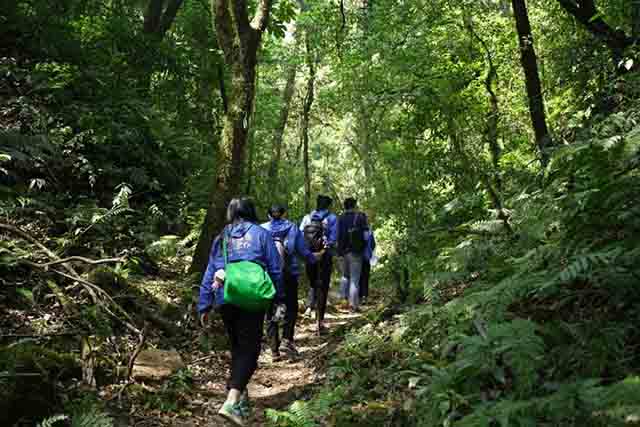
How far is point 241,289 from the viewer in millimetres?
4934

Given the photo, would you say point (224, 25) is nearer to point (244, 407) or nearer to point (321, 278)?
point (321, 278)

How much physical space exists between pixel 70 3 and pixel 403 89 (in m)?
7.31

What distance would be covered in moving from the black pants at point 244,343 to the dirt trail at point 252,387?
1.52 ft

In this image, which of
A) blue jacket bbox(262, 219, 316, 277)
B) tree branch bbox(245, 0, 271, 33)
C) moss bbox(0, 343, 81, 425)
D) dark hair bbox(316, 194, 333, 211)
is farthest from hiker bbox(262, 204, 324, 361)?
moss bbox(0, 343, 81, 425)

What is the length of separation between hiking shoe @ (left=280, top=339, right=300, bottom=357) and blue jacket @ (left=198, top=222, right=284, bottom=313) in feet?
8.55

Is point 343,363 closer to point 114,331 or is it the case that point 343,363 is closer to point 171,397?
point 171,397

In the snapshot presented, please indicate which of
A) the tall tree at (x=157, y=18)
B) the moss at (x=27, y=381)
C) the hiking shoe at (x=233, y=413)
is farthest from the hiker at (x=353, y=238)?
the tall tree at (x=157, y=18)

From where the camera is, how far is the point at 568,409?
243 cm

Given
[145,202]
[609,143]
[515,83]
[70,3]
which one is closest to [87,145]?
[145,202]

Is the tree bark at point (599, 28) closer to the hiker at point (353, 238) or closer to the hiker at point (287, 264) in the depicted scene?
the hiker at point (353, 238)

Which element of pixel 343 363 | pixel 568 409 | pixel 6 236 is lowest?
pixel 343 363

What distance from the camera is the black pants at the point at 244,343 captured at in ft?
16.7

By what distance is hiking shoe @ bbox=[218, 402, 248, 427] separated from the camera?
15.7 feet

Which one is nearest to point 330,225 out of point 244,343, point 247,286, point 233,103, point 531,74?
point 233,103
